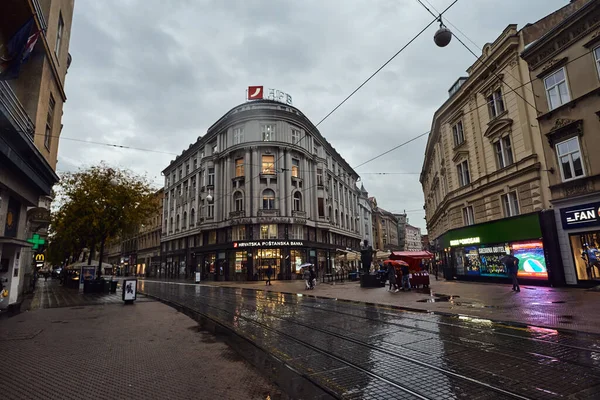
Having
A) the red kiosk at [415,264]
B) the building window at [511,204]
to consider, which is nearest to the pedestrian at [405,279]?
the red kiosk at [415,264]

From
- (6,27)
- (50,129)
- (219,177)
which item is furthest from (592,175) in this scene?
(219,177)

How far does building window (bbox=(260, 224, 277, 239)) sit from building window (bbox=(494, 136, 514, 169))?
81.4 ft

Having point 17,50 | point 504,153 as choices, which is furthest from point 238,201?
point 17,50

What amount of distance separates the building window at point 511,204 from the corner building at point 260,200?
20809mm

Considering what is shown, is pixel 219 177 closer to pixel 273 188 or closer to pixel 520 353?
pixel 273 188

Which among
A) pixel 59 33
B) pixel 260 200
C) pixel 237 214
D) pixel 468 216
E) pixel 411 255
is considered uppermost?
pixel 59 33

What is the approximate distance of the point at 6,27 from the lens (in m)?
10.9

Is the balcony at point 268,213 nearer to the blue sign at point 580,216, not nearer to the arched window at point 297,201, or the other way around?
the arched window at point 297,201

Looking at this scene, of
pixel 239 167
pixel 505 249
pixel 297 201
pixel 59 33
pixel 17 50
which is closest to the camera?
pixel 17 50

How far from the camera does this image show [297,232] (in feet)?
134

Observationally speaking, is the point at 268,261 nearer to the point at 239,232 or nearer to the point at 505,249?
the point at 239,232

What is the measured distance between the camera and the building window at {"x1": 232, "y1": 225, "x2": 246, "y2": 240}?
1580 inches

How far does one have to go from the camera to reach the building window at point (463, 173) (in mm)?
26141

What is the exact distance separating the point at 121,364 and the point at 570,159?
21.0 meters
